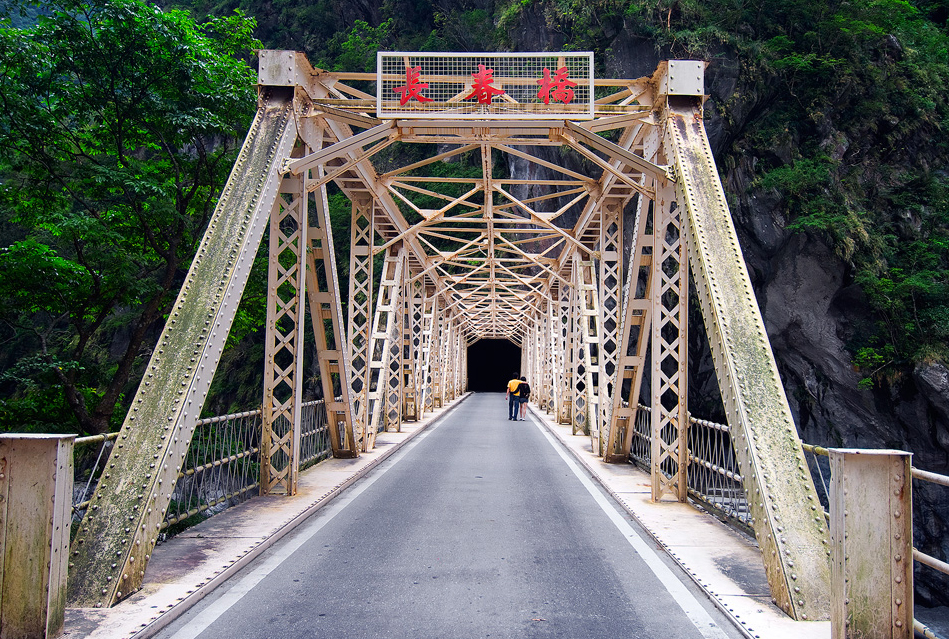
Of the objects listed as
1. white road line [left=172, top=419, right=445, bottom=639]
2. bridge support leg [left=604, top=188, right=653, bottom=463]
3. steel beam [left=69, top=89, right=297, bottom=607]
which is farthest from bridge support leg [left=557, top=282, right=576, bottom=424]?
steel beam [left=69, top=89, right=297, bottom=607]

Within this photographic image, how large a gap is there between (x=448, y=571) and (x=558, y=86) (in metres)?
5.73

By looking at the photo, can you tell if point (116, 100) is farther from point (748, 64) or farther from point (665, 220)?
point (748, 64)

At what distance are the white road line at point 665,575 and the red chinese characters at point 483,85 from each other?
203 inches

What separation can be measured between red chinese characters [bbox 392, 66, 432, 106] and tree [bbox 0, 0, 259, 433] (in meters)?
6.01

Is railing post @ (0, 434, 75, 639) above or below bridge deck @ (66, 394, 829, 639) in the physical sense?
above

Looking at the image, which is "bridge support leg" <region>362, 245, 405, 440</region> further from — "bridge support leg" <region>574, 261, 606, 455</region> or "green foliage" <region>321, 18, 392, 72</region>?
"green foliage" <region>321, 18, 392, 72</region>

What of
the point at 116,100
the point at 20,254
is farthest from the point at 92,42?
the point at 20,254

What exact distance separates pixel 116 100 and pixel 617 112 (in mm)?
9444

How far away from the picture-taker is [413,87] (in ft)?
25.8

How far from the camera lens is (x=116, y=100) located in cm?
1209

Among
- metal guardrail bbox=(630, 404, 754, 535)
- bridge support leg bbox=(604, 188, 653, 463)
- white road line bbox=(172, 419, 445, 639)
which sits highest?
bridge support leg bbox=(604, 188, 653, 463)

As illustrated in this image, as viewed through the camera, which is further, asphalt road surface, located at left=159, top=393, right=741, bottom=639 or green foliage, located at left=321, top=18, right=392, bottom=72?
green foliage, located at left=321, top=18, right=392, bottom=72

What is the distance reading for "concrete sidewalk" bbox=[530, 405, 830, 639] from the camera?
378 centimetres

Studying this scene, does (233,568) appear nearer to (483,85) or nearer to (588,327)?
(483,85)
